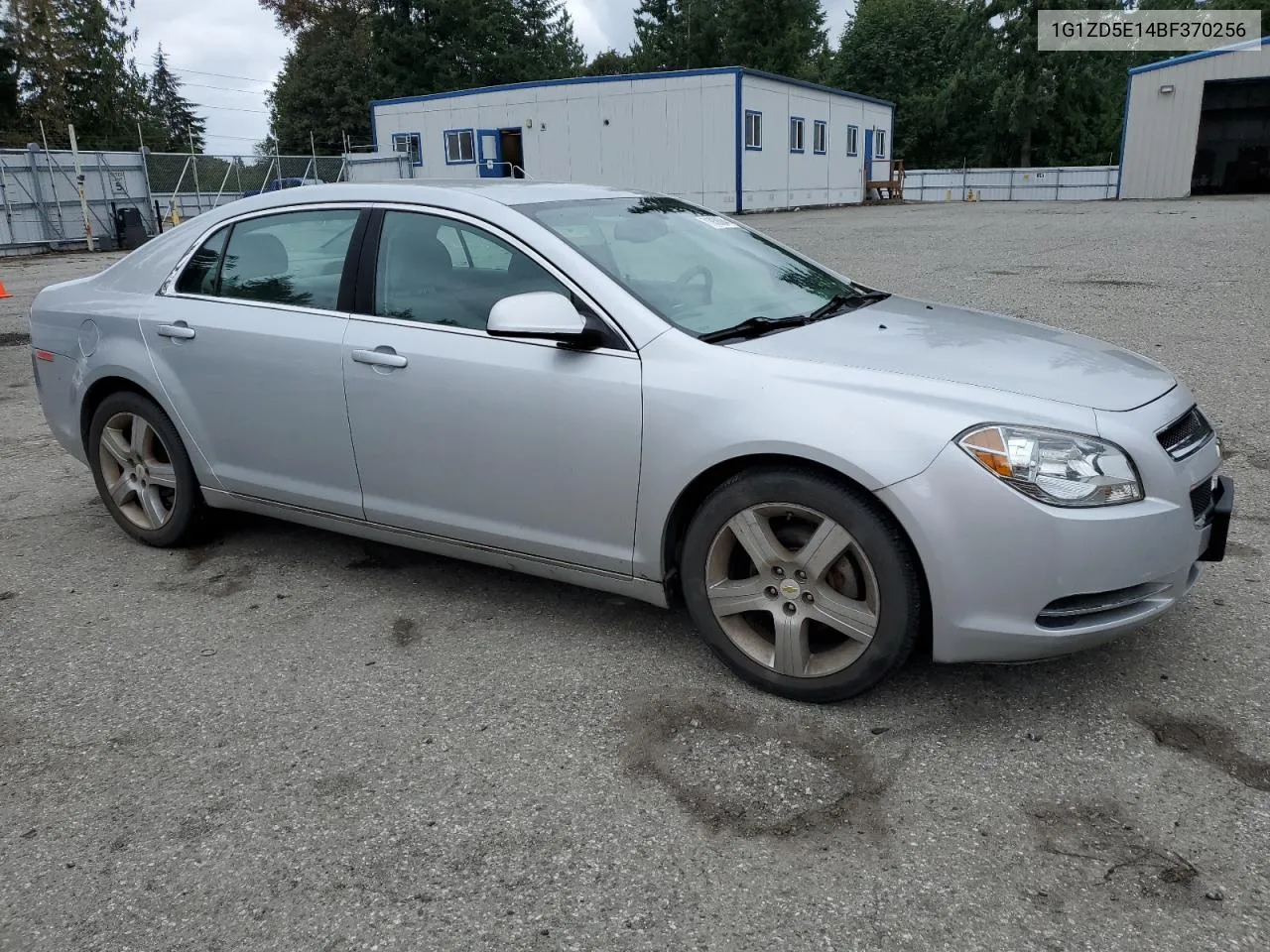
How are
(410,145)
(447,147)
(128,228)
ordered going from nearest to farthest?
(128,228) → (447,147) → (410,145)

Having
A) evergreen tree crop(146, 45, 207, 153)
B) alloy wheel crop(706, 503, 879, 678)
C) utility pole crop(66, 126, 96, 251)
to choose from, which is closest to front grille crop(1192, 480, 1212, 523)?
alloy wheel crop(706, 503, 879, 678)

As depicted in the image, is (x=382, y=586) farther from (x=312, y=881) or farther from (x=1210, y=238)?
(x=1210, y=238)

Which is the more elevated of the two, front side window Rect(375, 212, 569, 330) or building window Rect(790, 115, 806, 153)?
building window Rect(790, 115, 806, 153)

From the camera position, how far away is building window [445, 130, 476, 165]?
32.5 m

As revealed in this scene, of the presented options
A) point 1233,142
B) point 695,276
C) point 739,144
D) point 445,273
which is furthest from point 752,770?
point 1233,142

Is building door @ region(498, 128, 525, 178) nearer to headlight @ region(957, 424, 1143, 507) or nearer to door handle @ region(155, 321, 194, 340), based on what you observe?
door handle @ region(155, 321, 194, 340)

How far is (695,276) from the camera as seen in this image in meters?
3.64

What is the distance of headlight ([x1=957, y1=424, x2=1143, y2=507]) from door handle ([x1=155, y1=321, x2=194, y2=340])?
308 centimetres

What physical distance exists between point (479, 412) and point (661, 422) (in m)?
Result: 0.68

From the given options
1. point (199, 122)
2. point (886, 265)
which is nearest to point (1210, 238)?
point (886, 265)

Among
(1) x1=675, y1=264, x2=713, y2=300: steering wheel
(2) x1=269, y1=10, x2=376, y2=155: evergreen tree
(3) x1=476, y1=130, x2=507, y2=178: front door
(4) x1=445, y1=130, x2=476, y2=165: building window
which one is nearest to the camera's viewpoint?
(1) x1=675, y1=264, x2=713, y2=300: steering wheel

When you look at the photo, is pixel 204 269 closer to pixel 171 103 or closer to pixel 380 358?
pixel 380 358

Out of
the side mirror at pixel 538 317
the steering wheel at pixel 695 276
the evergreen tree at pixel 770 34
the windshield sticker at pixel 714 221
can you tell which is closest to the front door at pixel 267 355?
the side mirror at pixel 538 317

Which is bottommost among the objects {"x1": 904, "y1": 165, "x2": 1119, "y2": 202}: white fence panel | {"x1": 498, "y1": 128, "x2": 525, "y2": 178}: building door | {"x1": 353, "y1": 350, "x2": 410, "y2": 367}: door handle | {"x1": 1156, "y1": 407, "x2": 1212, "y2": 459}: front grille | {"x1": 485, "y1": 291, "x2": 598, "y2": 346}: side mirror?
{"x1": 904, "y1": 165, "x2": 1119, "y2": 202}: white fence panel
